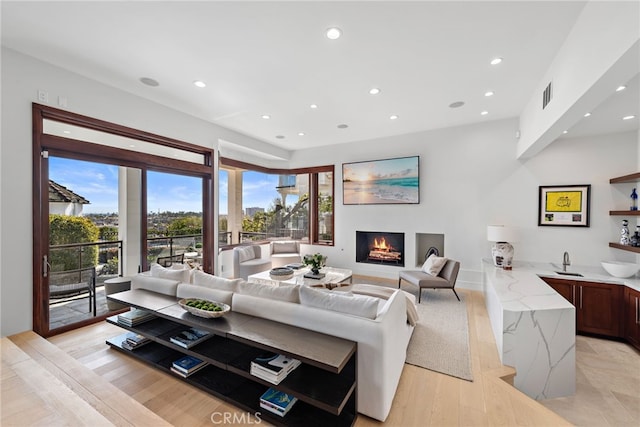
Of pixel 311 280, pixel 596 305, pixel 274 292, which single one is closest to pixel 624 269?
pixel 596 305

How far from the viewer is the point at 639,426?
1.94 meters

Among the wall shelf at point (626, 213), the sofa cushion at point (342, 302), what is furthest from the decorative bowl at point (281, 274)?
the wall shelf at point (626, 213)

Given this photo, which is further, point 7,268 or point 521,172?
point 521,172

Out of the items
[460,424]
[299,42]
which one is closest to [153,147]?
[299,42]

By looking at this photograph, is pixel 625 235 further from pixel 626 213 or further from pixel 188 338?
pixel 188 338

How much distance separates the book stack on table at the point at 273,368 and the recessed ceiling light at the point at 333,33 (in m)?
2.74

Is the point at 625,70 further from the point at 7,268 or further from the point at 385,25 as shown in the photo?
the point at 7,268

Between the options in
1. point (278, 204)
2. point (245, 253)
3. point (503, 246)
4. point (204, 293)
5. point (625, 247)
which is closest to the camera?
point (204, 293)

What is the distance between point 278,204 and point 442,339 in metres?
5.09

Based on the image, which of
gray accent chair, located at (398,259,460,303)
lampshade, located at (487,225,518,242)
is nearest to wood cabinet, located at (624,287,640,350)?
lampshade, located at (487,225,518,242)

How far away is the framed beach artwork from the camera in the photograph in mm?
5312

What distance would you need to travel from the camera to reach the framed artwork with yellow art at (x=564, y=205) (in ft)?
13.1

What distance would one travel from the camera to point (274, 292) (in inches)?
87.9

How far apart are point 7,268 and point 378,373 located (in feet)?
12.2
